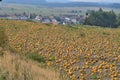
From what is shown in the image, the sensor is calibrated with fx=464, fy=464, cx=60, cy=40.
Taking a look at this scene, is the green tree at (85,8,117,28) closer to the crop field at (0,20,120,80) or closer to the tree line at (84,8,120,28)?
the tree line at (84,8,120,28)

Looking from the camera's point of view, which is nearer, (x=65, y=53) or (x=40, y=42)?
(x=65, y=53)

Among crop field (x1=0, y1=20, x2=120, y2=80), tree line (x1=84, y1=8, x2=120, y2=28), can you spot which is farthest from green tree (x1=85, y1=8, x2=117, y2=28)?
crop field (x1=0, y1=20, x2=120, y2=80)

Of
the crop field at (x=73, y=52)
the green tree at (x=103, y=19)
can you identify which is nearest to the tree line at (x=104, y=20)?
the green tree at (x=103, y=19)

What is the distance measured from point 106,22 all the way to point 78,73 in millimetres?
64694

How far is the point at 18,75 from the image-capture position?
9.73 meters

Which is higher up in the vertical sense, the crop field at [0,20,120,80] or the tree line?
the crop field at [0,20,120,80]

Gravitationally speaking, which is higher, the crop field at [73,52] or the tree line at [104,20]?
the crop field at [73,52]

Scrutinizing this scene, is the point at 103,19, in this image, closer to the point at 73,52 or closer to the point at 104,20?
the point at 104,20

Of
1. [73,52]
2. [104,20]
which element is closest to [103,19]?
[104,20]

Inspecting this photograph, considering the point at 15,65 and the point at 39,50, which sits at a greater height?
the point at 15,65

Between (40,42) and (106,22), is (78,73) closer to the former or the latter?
(40,42)

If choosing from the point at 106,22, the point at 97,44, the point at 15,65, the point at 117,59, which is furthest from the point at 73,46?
the point at 106,22

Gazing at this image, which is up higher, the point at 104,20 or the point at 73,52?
the point at 73,52

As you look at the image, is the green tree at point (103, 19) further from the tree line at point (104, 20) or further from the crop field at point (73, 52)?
the crop field at point (73, 52)
